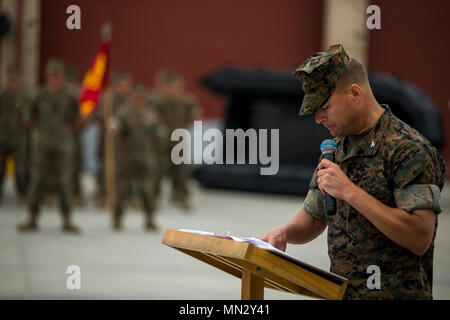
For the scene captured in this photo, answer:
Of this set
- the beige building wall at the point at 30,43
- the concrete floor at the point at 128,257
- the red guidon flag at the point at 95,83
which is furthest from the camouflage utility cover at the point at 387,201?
the beige building wall at the point at 30,43

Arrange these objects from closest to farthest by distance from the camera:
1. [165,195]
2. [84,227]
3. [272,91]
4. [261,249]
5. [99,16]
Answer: [261,249]
[84,227]
[272,91]
[165,195]
[99,16]

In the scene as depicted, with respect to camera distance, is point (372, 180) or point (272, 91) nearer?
point (372, 180)

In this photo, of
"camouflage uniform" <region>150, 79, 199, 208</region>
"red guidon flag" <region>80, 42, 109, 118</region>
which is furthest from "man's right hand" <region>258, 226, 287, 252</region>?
"camouflage uniform" <region>150, 79, 199, 208</region>

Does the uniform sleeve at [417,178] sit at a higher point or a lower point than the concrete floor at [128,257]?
higher

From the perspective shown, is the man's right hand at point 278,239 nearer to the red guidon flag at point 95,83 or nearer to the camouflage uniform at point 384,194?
the camouflage uniform at point 384,194

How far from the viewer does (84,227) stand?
928cm

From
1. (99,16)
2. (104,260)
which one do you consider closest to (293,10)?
(99,16)

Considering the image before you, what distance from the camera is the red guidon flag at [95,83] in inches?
337

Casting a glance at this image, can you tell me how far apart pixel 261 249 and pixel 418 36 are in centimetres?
1684

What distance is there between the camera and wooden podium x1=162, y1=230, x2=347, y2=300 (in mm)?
2137

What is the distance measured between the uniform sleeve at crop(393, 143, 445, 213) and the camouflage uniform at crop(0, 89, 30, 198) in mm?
9410

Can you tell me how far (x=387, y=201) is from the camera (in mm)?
2316

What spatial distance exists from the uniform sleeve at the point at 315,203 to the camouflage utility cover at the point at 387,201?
13 cm
